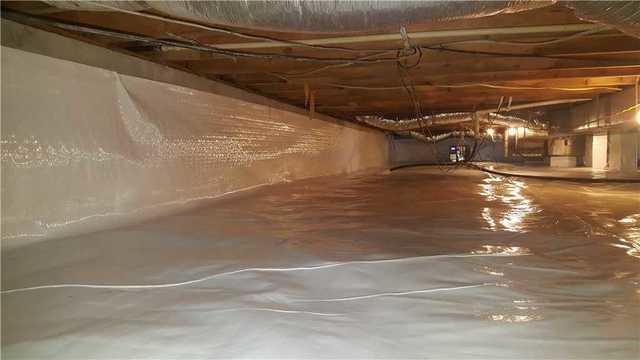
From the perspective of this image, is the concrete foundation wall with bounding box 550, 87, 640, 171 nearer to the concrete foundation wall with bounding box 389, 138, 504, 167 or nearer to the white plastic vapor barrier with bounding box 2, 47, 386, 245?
the concrete foundation wall with bounding box 389, 138, 504, 167

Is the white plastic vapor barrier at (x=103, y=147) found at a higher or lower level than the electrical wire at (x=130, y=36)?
lower

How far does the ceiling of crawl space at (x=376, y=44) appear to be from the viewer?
1.14m

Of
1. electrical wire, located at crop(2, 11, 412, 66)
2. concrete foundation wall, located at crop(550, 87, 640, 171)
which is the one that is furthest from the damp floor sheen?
concrete foundation wall, located at crop(550, 87, 640, 171)

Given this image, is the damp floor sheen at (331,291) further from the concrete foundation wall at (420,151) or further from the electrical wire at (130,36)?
the concrete foundation wall at (420,151)

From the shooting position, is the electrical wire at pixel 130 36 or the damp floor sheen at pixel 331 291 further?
the electrical wire at pixel 130 36

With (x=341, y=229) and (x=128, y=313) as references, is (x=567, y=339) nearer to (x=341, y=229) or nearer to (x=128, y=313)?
(x=128, y=313)

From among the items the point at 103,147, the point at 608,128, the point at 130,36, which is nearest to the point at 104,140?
the point at 103,147

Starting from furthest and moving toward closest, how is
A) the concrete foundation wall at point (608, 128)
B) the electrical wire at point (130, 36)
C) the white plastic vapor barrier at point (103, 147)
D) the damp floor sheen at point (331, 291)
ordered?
the concrete foundation wall at point (608, 128)
the electrical wire at point (130, 36)
the white plastic vapor barrier at point (103, 147)
the damp floor sheen at point (331, 291)

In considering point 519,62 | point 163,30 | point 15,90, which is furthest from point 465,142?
point 15,90

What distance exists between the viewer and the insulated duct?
3.29 ft

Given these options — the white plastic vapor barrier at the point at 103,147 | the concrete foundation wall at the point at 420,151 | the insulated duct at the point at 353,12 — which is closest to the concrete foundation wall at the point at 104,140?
the white plastic vapor barrier at the point at 103,147

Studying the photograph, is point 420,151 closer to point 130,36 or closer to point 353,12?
point 130,36

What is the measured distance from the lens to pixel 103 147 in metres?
1.97

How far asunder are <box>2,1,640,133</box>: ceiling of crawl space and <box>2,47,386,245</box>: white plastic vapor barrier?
268 millimetres
